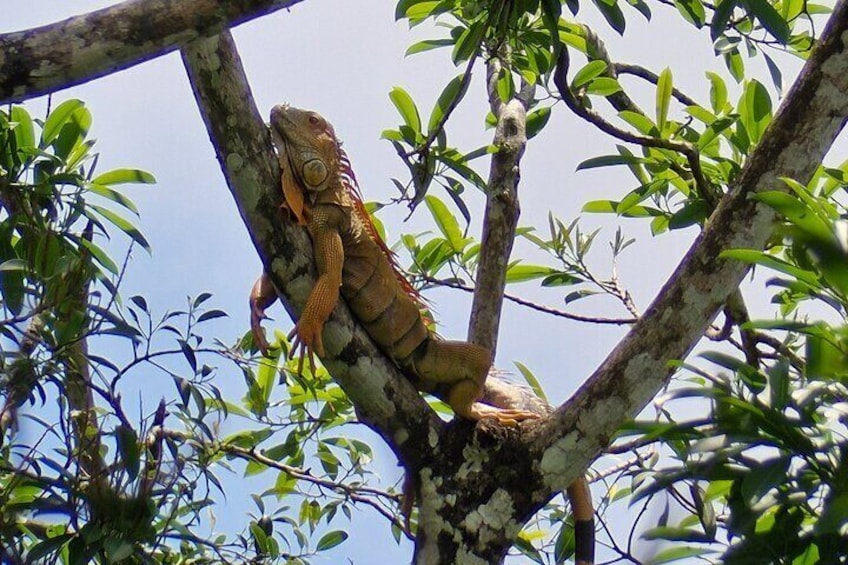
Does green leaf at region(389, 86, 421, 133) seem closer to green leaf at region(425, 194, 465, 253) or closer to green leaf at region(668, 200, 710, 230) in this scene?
green leaf at region(425, 194, 465, 253)

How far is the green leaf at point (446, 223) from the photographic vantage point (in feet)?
15.8

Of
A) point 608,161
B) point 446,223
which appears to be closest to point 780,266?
point 608,161

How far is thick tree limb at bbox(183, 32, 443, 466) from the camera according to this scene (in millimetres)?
3316

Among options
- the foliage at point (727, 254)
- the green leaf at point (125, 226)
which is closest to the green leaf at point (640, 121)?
the foliage at point (727, 254)

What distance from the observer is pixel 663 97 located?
4508 mm

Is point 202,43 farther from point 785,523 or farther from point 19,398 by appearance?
point 785,523

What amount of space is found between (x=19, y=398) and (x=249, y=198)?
90cm

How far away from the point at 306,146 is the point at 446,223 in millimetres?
833

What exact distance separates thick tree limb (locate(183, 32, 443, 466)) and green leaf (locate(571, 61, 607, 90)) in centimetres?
128

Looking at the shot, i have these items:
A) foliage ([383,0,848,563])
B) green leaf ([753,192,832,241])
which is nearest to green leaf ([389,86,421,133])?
foliage ([383,0,848,563])

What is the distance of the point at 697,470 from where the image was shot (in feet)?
7.68

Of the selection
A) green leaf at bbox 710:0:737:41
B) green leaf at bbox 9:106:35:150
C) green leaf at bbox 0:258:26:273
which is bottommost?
green leaf at bbox 0:258:26:273

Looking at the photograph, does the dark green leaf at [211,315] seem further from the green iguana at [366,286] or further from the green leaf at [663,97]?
the green leaf at [663,97]

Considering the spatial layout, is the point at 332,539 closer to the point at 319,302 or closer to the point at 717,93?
the point at 319,302
